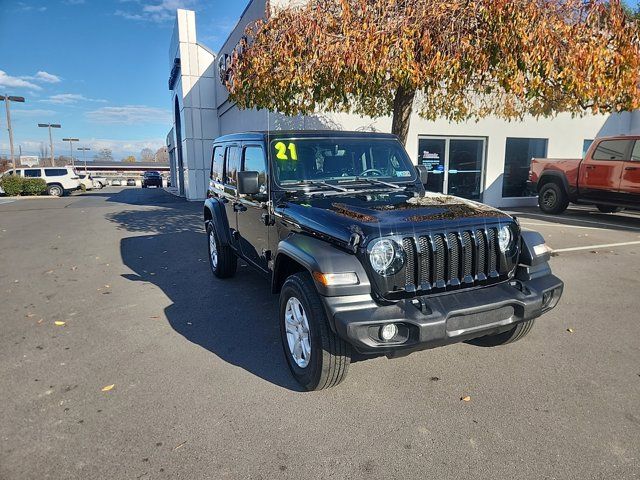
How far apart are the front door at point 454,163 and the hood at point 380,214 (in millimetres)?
10126

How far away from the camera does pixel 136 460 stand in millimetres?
2473

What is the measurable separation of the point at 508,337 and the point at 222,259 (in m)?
3.81

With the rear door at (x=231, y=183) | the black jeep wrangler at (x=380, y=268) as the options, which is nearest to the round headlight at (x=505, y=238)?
the black jeep wrangler at (x=380, y=268)

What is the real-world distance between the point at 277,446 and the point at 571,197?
11500 mm

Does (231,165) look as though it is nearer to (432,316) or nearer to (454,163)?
(432,316)

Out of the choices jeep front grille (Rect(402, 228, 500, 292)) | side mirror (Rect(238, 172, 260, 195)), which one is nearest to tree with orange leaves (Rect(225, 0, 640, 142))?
side mirror (Rect(238, 172, 260, 195))

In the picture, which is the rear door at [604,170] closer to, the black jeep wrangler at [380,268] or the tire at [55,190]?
the black jeep wrangler at [380,268]

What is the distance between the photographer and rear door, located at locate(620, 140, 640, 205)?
966 centimetres

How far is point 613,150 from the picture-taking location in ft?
33.6

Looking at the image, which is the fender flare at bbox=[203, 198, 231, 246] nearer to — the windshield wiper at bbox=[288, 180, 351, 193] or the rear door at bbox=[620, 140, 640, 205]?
the windshield wiper at bbox=[288, 180, 351, 193]

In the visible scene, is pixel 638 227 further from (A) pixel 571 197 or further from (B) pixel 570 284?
(B) pixel 570 284

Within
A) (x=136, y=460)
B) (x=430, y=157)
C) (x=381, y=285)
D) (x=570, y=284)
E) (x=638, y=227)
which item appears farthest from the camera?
(x=430, y=157)

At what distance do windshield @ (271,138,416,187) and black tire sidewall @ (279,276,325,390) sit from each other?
3.90 feet

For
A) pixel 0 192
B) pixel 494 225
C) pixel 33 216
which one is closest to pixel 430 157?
pixel 494 225
